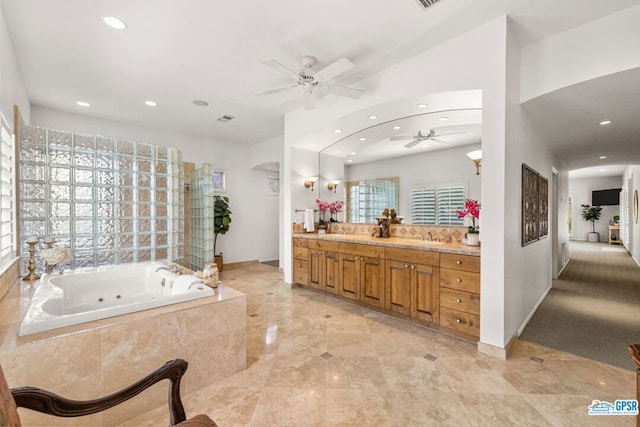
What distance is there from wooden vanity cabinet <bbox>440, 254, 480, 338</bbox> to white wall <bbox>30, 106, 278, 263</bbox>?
4749 millimetres

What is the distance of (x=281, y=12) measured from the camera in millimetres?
2275

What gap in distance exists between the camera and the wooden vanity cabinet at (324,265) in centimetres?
389

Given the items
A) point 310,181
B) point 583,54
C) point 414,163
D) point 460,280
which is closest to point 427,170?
point 414,163

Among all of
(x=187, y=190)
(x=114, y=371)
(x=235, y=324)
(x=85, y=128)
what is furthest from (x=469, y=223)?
(x=85, y=128)

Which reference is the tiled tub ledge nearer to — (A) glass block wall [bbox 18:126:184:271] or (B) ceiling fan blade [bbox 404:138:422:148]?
(A) glass block wall [bbox 18:126:184:271]

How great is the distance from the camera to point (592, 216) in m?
11.1

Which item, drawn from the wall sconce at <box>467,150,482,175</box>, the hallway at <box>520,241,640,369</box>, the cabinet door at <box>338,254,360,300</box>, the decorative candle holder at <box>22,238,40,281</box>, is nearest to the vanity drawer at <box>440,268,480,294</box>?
the hallway at <box>520,241,640,369</box>

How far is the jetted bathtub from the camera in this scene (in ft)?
5.94

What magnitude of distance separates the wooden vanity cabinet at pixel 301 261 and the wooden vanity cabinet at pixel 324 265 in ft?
0.30

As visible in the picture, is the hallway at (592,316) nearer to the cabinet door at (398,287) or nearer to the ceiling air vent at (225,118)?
the cabinet door at (398,287)

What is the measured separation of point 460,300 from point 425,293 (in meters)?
0.35

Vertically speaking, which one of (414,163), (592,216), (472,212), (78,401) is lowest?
(78,401)

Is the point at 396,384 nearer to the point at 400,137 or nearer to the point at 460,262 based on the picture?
the point at 460,262

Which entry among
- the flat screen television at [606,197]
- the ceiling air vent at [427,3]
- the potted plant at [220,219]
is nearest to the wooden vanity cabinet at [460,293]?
the ceiling air vent at [427,3]
